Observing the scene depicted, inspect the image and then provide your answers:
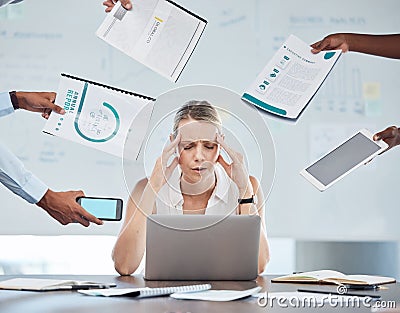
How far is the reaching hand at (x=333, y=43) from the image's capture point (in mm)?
2961

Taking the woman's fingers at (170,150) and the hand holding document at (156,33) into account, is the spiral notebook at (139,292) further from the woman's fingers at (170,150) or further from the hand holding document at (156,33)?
the hand holding document at (156,33)

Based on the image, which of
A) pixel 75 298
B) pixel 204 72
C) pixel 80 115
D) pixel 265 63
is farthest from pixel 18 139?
pixel 75 298

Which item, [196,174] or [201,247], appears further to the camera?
[201,247]

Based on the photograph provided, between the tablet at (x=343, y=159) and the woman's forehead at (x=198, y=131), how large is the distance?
1050 millimetres

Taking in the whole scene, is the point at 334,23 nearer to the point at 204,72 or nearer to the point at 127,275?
the point at 204,72

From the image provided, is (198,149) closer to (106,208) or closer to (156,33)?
(106,208)

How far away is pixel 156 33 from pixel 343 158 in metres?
0.89

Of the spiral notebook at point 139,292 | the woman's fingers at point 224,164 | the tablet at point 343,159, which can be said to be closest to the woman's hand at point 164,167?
the woman's fingers at point 224,164

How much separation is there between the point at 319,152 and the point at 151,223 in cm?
141

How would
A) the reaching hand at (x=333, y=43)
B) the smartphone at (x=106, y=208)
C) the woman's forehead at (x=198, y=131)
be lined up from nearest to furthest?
the woman's forehead at (x=198, y=131)
the smartphone at (x=106, y=208)
the reaching hand at (x=333, y=43)

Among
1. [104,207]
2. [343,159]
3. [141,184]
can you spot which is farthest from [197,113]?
[343,159]

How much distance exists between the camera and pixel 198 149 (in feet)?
5.17

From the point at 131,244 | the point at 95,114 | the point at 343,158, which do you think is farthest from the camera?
the point at 95,114

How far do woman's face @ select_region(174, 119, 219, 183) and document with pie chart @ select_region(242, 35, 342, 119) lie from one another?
1268 mm
